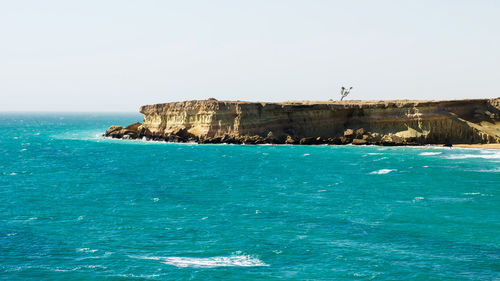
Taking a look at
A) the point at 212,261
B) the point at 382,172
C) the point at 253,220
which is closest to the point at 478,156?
the point at 382,172

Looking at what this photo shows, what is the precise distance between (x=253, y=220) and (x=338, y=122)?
2895 inches

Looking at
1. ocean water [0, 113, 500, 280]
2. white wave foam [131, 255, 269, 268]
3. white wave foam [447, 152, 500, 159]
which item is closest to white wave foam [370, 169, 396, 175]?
ocean water [0, 113, 500, 280]

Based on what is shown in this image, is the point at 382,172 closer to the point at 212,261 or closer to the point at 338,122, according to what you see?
the point at 212,261

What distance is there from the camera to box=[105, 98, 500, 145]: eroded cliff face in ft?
343

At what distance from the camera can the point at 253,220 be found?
43156mm

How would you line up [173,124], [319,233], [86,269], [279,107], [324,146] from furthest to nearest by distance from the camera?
[173,124] → [279,107] → [324,146] → [319,233] → [86,269]

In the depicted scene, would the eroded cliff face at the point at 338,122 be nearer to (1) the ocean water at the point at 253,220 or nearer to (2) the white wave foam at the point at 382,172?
(1) the ocean water at the point at 253,220

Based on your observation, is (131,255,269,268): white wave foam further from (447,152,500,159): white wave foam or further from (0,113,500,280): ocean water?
(447,152,500,159): white wave foam

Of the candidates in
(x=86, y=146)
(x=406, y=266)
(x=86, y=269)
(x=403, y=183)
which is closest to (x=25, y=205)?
(x=86, y=269)

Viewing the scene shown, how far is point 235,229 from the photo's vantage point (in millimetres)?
40625

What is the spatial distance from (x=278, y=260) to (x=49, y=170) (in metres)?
52.2

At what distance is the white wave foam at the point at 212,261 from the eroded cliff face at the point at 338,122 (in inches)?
3040

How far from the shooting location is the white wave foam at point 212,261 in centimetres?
3281

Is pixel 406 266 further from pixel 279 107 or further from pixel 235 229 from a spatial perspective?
pixel 279 107
